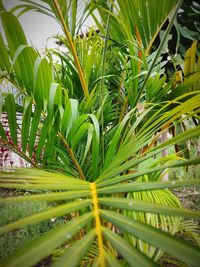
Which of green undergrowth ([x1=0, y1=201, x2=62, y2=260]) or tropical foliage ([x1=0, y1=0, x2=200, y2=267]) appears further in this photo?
green undergrowth ([x1=0, y1=201, x2=62, y2=260])

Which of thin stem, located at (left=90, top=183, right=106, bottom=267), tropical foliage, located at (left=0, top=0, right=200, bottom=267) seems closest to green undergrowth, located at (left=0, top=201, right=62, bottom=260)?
tropical foliage, located at (left=0, top=0, right=200, bottom=267)

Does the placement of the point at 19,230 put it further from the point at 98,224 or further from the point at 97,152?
the point at 98,224

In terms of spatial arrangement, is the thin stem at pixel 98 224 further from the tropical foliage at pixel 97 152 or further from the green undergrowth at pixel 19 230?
the green undergrowth at pixel 19 230

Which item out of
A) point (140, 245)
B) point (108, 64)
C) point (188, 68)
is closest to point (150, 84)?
point (188, 68)

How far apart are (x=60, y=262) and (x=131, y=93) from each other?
0.80 metres

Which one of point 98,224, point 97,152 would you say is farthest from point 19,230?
point 98,224

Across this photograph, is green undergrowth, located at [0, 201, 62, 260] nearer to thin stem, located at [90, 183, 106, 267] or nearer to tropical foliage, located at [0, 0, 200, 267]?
tropical foliage, located at [0, 0, 200, 267]

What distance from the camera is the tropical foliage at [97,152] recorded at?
243 mm

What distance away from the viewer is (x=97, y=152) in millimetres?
678

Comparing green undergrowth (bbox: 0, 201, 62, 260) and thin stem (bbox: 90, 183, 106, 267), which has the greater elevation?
thin stem (bbox: 90, 183, 106, 267)

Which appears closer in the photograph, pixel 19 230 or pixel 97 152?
pixel 97 152

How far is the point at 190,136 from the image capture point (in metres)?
0.38

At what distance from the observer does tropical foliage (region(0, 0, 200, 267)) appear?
0.24 metres

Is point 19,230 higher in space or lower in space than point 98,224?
lower
